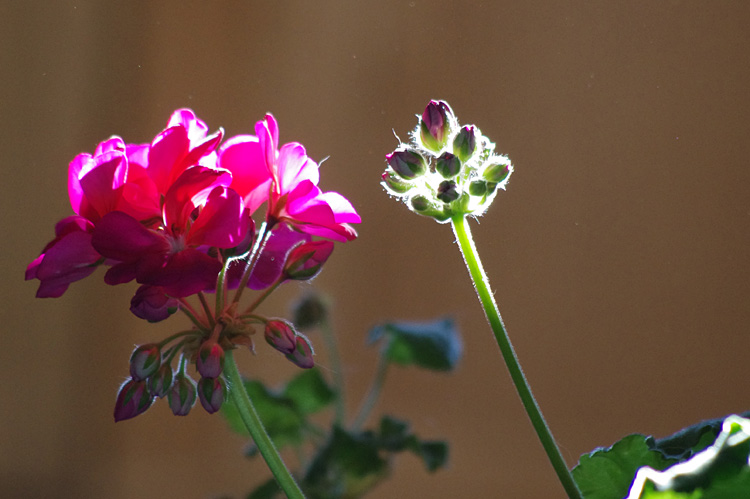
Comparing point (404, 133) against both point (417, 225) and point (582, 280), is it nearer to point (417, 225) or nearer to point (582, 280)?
point (417, 225)

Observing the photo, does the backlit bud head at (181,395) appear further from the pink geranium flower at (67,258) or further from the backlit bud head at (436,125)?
the backlit bud head at (436,125)

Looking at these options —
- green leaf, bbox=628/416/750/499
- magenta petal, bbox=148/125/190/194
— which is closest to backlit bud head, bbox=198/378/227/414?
magenta petal, bbox=148/125/190/194

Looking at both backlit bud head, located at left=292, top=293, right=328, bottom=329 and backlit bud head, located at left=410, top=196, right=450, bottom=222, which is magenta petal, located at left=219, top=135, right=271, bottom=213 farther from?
backlit bud head, located at left=292, top=293, right=328, bottom=329

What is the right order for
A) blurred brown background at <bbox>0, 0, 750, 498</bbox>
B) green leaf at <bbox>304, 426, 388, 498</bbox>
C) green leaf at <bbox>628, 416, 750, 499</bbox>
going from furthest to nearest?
A: blurred brown background at <bbox>0, 0, 750, 498</bbox>, green leaf at <bbox>304, 426, 388, 498</bbox>, green leaf at <bbox>628, 416, 750, 499</bbox>

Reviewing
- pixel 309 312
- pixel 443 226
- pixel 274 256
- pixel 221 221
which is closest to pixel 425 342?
pixel 309 312

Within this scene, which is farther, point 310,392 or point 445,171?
point 310,392

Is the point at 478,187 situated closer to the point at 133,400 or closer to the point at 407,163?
the point at 407,163
